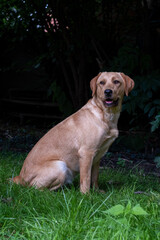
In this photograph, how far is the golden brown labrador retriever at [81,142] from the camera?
3922mm

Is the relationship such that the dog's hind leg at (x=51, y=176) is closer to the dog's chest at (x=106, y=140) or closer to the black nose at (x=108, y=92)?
the dog's chest at (x=106, y=140)

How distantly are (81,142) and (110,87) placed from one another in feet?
2.40

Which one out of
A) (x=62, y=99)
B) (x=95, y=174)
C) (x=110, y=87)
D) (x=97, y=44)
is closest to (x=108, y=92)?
(x=110, y=87)

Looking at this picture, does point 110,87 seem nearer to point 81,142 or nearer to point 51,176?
point 81,142

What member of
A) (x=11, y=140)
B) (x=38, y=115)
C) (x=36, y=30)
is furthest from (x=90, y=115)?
(x=38, y=115)

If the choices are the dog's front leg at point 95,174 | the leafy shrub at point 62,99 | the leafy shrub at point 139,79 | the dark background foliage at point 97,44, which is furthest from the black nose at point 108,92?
the leafy shrub at point 62,99

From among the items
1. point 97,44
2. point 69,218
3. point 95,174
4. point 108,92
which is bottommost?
point 95,174

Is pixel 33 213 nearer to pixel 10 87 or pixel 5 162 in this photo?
pixel 5 162

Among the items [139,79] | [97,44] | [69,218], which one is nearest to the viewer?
[69,218]

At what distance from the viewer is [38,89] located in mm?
10961

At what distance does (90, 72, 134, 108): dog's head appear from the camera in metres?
4.02

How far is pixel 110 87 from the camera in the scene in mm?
4016

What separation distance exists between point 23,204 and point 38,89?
8202 millimetres

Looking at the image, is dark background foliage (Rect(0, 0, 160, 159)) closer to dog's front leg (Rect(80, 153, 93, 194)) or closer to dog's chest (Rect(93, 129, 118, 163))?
dog's chest (Rect(93, 129, 118, 163))
